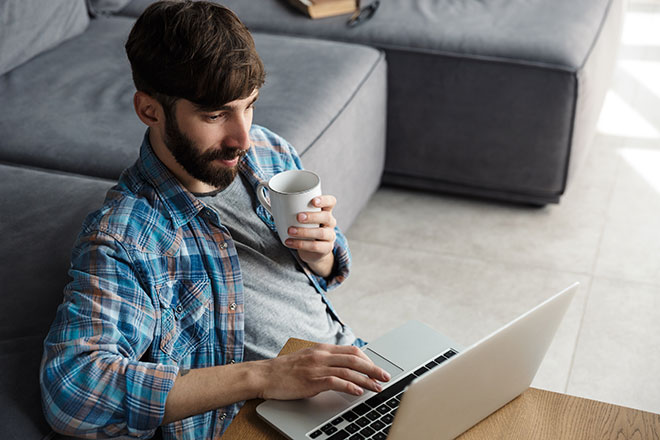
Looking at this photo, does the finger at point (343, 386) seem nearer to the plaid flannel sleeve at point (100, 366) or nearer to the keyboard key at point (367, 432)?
the keyboard key at point (367, 432)

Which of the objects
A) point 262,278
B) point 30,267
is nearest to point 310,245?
point 262,278

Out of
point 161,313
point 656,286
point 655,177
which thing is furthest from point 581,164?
point 161,313

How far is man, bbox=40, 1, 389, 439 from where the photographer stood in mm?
987

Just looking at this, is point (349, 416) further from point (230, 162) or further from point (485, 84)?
point (485, 84)

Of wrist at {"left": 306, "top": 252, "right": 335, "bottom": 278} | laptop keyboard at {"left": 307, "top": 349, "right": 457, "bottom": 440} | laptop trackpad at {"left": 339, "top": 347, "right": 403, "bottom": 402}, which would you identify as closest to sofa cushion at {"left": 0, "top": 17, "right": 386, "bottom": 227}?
wrist at {"left": 306, "top": 252, "right": 335, "bottom": 278}

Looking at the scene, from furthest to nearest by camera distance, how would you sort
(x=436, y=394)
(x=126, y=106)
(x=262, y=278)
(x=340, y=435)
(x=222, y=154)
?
(x=126, y=106)
(x=262, y=278)
(x=222, y=154)
(x=340, y=435)
(x=436, y=394)

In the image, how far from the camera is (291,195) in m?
1.09

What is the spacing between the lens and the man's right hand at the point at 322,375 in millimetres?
954

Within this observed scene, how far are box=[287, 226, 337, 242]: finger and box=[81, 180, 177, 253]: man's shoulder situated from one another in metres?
0.19

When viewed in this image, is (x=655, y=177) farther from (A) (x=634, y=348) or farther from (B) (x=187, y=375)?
(B) (x=187, y=375)

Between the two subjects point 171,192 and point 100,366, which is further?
point 171,192

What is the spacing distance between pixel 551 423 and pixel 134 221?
0.64 meters

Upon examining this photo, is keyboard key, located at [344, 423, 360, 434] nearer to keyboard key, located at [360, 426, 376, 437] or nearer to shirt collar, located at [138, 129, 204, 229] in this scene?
keyboard key, located at [360, 426, 376, 437]

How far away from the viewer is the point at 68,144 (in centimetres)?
180
